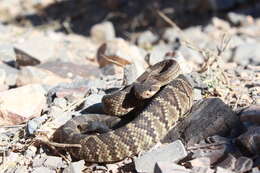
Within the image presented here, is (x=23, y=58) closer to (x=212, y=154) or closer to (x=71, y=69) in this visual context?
(x=71, y=69)

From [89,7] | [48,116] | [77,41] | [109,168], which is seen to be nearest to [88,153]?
[109,168]

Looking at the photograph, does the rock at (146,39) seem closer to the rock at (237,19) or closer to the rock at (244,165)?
the rock at (237,19)

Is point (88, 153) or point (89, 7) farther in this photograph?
point (89, 7)

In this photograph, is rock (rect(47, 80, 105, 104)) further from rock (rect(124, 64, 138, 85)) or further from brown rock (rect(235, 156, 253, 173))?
brown rock (rect(235, 156, 253, 173))

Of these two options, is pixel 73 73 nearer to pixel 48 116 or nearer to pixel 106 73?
pixel 106 73

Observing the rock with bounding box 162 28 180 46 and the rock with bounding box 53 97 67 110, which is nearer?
the rock with bounding box 53 97 67 110

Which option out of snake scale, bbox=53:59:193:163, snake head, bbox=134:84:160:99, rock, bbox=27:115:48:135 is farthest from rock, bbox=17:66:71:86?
snake head, bbox=134:84:160:99

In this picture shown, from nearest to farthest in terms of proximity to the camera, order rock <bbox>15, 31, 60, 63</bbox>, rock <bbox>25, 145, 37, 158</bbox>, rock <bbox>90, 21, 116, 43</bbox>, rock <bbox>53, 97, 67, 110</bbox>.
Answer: rock <bbox>25, 145, 37, 158</bbox>
rock <bbox>53, 97, 67, 110</bbox>
rock <bbox>15, 31, 60, 63</bbox>
rock <bbox>90, 21, 116, 43</bbox>

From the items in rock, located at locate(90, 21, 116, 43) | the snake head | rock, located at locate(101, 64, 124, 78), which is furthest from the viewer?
rock, located at locate(90, 21, 116, 43)
